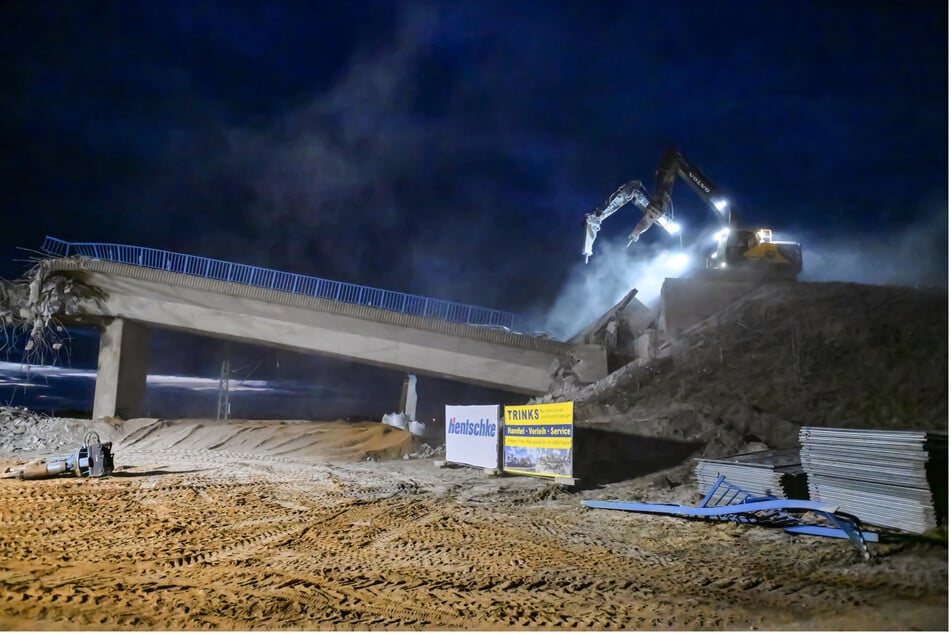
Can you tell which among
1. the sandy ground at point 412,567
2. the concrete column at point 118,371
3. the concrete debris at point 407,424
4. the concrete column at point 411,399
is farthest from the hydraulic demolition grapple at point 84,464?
the concrete column at point 411,399

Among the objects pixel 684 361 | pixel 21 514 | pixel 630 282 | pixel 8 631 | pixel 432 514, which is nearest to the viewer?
pixel 8 631

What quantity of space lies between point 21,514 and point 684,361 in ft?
47.0

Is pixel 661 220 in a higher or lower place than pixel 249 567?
higher

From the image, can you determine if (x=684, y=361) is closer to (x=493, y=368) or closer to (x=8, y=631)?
(x=493, y=368)

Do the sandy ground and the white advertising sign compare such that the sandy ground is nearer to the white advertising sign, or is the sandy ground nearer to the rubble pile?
the white advertising sign

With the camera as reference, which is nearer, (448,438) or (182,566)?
(182,566)

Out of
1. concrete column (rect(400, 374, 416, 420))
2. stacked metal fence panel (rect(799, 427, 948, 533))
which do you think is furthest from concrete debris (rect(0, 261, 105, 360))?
stacked metal fence panel (rect(799, 427, 948, 533))

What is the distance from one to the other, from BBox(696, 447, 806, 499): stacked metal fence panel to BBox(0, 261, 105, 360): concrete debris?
21.6m

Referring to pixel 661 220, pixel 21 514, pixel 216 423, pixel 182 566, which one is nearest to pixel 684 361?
pixel 661 220

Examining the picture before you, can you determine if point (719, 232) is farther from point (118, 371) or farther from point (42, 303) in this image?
point (42, 303)

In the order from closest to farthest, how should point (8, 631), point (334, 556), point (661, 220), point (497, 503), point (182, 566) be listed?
1. point (8, 631)
2. point (182, 566)
3. point (334, 556)
4. point (497, 503)
5. point (661, 220)

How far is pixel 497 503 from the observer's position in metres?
9.12

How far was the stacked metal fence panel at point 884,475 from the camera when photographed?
5469mm

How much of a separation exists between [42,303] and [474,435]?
57.4ft
